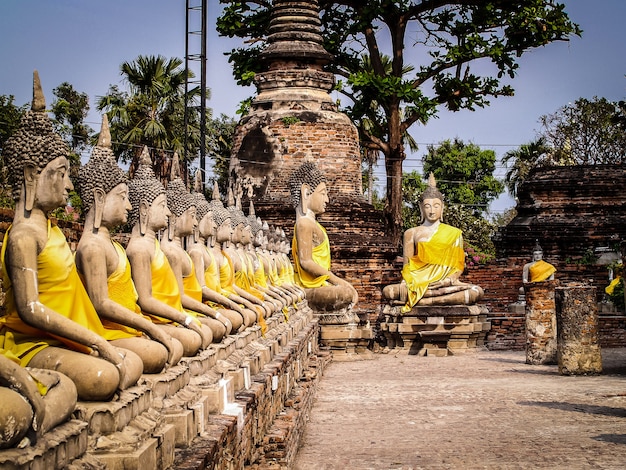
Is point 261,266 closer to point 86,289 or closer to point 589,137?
point 86,289

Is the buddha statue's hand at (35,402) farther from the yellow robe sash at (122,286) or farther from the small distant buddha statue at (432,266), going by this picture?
the small distant buddha statue at (432,266)

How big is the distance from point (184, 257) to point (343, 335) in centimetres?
866

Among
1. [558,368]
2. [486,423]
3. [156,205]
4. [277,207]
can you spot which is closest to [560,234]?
[277,207]

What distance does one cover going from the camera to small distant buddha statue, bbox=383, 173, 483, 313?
15805mm

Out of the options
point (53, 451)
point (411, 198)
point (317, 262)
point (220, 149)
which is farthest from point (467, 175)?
point (53, 451)

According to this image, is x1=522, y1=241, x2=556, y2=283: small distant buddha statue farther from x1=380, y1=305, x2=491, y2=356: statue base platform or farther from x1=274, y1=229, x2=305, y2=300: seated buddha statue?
x1=274, y1=229, x2=305, y2=300: seated buddha statue

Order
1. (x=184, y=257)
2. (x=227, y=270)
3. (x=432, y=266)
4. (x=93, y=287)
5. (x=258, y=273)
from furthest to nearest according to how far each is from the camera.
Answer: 1. (x=432, y=266)
2. (x=258, y=273)
3. (x=227, y=270)
4. (x=184, y=257)
5. (x=93, y=287)

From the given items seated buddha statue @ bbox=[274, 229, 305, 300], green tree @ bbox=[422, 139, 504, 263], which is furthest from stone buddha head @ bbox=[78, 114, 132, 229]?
green tree @ bbox=[422, 139, 504, 263]

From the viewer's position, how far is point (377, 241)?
1953 centimetres

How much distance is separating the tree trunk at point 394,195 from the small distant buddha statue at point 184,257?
16800 millimetres

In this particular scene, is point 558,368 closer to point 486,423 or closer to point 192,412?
point 486,423

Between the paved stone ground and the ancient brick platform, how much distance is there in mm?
489

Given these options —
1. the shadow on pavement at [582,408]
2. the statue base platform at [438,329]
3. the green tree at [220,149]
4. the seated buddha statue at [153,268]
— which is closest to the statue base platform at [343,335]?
the statue base platform at [438,329]

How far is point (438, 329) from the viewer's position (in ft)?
50.7
